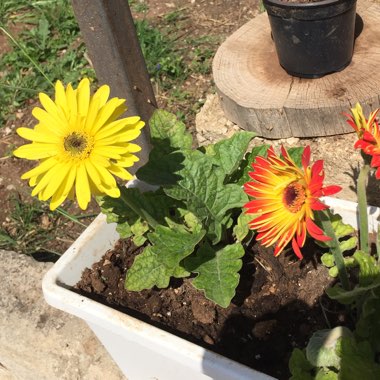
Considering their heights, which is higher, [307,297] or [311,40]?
[311,40]

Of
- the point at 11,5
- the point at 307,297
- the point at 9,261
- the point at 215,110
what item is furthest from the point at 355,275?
the point at 11,5

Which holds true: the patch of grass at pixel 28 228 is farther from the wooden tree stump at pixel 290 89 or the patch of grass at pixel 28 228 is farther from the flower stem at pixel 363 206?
the flower stem at pixel 363 206

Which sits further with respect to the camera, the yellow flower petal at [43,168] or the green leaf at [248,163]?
the green leaf at [248,163]

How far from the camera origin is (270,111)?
1.94 m

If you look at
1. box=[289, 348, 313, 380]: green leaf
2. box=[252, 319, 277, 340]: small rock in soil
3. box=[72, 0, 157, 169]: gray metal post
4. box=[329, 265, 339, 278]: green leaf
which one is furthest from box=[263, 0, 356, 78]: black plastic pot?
box=[289, 348, 313, 380]: green leaf

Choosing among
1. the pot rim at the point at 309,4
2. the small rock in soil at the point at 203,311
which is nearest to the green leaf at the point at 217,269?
the small rock in soil at the point at 203,311

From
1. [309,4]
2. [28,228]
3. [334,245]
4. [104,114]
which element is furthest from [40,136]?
[28,228]

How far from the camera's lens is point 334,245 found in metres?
1.27

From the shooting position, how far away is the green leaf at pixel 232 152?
4.79ft

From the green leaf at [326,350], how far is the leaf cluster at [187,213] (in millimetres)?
198

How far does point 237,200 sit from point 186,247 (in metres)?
0.16

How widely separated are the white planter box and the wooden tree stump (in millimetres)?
553

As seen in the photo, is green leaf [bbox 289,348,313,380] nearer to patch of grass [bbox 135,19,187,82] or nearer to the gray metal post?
the gray metal post

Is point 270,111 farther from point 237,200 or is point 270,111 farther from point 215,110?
point 237,200
